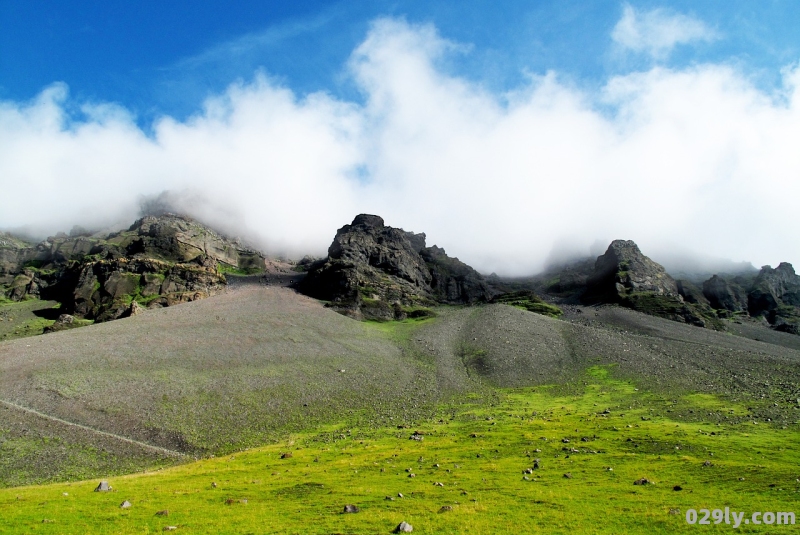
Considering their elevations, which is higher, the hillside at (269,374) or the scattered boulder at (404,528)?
the scattered boulder at (404,528)

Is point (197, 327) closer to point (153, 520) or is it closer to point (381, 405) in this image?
point (381, 405)

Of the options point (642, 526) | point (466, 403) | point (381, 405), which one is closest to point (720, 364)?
point (466, 403)

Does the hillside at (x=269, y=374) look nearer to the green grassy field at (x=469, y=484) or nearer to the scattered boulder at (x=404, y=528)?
the green grassy field at (x=469, y=484)

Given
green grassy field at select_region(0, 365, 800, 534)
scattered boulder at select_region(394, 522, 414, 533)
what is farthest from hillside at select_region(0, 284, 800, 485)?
scattered boulder at select_region(394, 522, 414, 533)

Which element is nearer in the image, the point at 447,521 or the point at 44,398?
the point at 447,521

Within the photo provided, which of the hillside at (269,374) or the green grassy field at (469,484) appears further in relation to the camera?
the hillside at (269,374)

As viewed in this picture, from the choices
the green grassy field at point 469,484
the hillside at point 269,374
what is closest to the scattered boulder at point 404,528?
the green grassy field at point 469,484

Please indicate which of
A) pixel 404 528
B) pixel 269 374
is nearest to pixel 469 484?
pixel 404 528

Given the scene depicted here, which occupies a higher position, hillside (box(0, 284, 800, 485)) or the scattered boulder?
the scattered boulder

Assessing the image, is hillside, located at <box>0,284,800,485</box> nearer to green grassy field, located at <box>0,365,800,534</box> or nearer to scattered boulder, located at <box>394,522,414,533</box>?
green grassy field, located at <box>0,365,800,534</box>

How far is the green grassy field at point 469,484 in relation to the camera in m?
26.8

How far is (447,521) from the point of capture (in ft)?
87.0

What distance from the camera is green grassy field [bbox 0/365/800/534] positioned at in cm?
2678

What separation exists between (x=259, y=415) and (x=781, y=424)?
66.2 m
